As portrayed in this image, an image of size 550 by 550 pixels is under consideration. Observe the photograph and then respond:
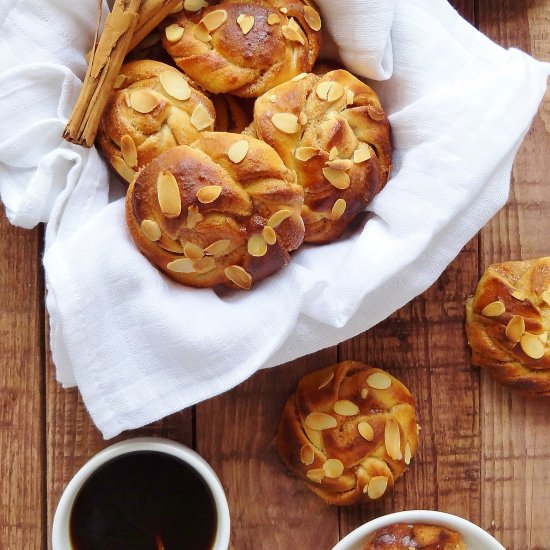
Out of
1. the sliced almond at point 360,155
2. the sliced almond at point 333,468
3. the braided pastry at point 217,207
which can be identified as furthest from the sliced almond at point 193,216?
the sliced almond at point 333,468

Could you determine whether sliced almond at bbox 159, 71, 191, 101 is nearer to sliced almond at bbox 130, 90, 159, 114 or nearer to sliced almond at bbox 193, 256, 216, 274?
sliced almond at bbox 130, 90, 159, 114

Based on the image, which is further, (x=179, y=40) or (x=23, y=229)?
(x=23, y=229)

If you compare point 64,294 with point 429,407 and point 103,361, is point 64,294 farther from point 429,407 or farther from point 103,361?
point 429,407

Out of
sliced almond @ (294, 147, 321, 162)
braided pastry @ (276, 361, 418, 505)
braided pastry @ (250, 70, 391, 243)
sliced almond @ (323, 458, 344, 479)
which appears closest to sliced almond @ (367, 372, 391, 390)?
braided pastry @ (276, 361, 418, 505)

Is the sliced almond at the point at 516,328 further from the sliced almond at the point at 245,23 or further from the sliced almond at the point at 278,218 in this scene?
the sliced almond at the point at 245,23

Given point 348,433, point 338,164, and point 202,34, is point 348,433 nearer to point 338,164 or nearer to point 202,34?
point 338,164

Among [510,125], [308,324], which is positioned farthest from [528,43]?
[308,324]
